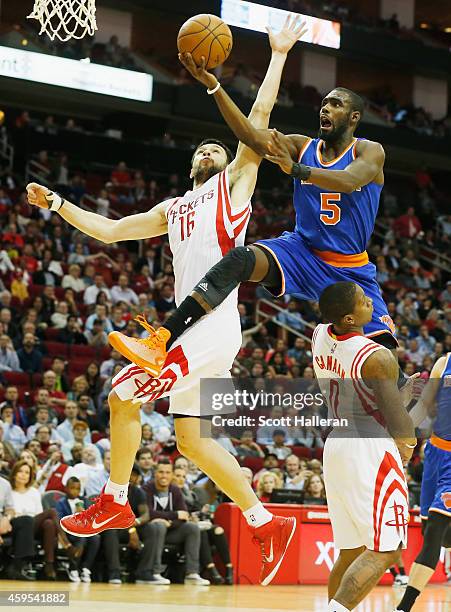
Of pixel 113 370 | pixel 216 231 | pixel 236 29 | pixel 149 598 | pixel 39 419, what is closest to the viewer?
pixel 216 231

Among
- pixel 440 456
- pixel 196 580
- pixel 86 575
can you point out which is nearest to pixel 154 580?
pixel 196 580

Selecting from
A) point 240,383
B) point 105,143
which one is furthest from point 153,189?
point 240,383

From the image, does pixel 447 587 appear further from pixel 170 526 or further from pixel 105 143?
pixel 105 143

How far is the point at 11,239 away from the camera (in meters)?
17.7

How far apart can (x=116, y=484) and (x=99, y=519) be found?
0.24 metres

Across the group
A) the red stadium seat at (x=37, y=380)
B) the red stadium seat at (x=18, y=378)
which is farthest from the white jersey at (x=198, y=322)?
the red stadium seat at (x=37, y=380)

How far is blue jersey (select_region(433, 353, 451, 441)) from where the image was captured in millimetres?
7766

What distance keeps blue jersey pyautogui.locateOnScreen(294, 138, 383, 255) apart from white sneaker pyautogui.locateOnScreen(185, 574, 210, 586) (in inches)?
265

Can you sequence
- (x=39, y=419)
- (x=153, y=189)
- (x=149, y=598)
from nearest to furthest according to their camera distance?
1. (x=149, y=598)
2. (x=39, y=419)
3. (x=153, y=189)

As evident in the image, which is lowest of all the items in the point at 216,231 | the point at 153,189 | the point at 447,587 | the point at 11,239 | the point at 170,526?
the point at 447,587

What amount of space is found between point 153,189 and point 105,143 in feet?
6.56

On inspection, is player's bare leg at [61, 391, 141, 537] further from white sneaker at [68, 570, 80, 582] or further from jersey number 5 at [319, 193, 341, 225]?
white sneaker at [68, 570, 80, 582]

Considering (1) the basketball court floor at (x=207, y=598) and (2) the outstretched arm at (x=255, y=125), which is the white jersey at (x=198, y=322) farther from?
(1) the basketball court floor at (x=207, y=598)

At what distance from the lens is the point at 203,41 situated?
6.16 meters
